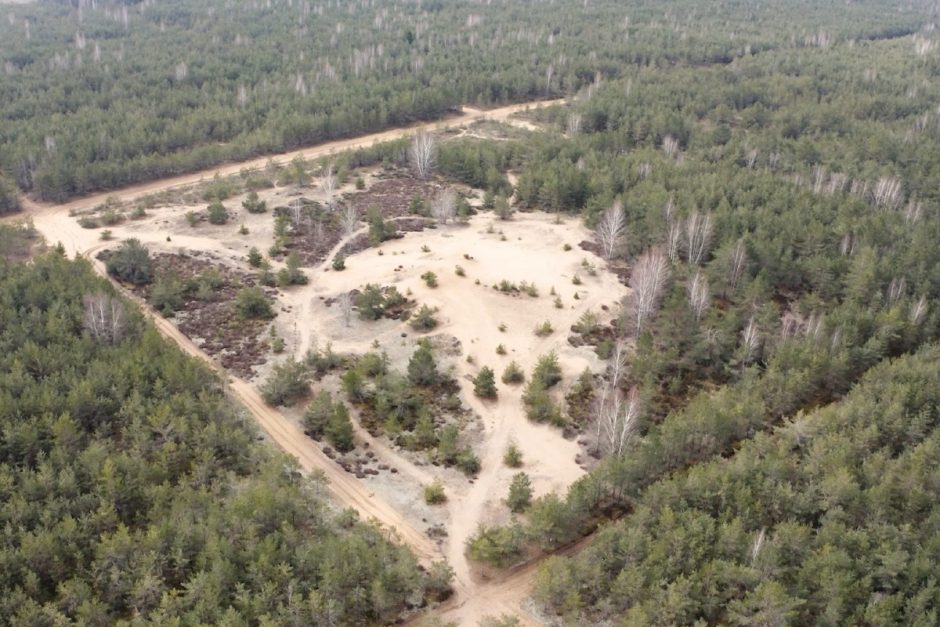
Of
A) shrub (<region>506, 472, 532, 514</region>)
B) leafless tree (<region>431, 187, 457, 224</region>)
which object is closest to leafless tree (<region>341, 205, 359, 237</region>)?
leafless tree (<region>431, 187, 457, 224</region>)

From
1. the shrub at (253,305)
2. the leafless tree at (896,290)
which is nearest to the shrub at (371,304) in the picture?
the shrub at (253,305)

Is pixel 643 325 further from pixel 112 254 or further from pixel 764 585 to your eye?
pixel 112 254

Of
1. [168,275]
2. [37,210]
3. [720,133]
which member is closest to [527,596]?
[168,275]

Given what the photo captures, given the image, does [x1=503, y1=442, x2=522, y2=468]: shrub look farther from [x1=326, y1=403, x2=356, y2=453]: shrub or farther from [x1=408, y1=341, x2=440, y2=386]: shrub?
[x1=326, y1=403, x2=356, y2=453]: shrub

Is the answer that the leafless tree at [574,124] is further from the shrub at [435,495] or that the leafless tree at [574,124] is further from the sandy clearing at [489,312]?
the shrub at [435,495]

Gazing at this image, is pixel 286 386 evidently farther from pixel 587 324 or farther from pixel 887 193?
pixel 887 193

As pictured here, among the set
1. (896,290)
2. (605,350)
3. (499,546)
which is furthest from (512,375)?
(896,290)
